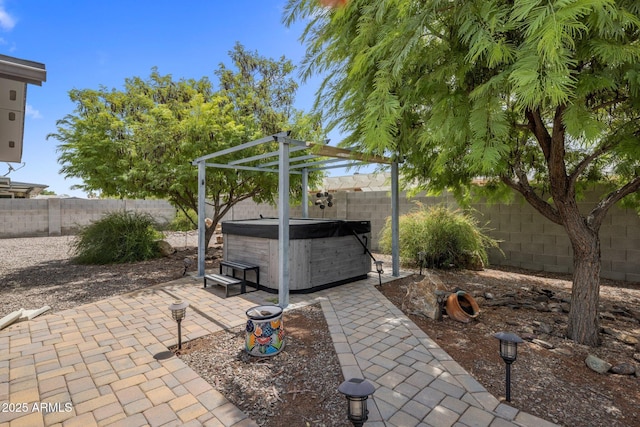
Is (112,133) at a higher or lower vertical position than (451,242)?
higher

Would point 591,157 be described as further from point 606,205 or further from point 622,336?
point 622,336

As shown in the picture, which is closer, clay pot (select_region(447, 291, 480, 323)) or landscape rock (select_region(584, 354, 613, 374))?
landscape rock (select_region(584, 354, 613, 374))

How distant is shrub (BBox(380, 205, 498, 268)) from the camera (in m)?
6.66

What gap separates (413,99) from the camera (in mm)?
2186

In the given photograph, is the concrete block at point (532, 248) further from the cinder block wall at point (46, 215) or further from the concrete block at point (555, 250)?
the cinder block wall at point (46, 215)

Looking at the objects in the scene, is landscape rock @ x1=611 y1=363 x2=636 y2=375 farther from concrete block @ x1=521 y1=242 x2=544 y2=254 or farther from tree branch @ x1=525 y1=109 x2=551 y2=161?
concrete block @ x1=521 y1=242 x2=544 y2=254

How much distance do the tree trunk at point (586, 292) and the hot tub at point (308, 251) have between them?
327 centimetres

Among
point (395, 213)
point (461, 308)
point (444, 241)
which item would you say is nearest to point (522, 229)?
point (444, 241)

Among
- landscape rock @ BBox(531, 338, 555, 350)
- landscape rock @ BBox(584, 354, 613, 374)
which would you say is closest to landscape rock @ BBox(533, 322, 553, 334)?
landscape rock @ BBox(531, 338, 555, 350)

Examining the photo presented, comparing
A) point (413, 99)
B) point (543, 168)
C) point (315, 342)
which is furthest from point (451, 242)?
point (413, 99)

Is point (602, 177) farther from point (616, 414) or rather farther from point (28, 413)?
point (28, 413)

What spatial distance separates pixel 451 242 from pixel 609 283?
288cm

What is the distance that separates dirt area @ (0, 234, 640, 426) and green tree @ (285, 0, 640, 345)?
2.13ft

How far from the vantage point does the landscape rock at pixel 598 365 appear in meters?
2.57
